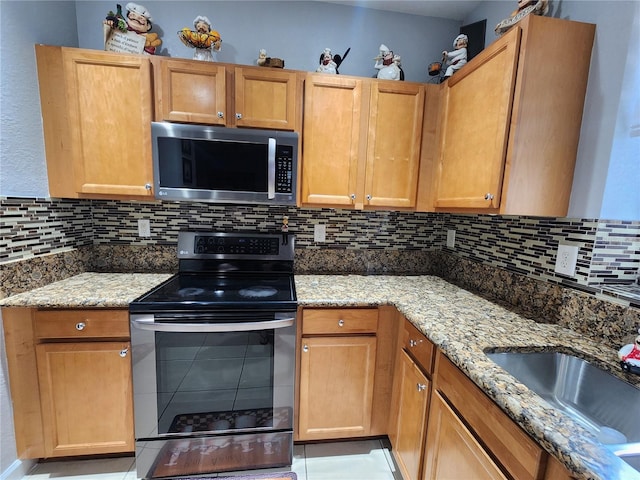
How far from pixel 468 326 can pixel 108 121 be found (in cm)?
196

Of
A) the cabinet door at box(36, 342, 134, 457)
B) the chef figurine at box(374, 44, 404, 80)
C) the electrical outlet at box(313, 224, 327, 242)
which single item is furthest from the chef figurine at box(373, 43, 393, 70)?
the cabinet door at box(36, 342, 134, 457)

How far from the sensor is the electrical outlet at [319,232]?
75.4 inches

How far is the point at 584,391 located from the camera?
94cm

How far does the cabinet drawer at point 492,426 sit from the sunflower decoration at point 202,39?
6.13 feet

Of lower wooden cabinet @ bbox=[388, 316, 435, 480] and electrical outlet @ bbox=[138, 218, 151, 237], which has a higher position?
electrical outlet @ bbox=[138, 218, 151, 237]

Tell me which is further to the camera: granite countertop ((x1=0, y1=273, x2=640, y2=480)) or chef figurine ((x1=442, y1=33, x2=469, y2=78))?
chef figurine ((x1=442, y1=33, x2=469, y2=78))

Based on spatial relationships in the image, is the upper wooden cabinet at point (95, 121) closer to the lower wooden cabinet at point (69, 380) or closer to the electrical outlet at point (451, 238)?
the lower wooden cabinet at point (69, 380)

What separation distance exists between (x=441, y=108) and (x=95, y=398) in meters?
2.33

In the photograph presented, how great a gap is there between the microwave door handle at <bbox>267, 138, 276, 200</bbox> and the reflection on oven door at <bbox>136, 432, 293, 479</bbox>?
124 centimetres

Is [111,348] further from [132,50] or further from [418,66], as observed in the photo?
[418,66]

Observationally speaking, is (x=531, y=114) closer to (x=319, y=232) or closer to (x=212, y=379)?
(x=319, y=232)

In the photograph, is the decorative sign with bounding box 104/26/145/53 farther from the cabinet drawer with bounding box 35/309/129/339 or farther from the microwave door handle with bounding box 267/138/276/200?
the cabinet drawer with bounding box 35/309/129/339

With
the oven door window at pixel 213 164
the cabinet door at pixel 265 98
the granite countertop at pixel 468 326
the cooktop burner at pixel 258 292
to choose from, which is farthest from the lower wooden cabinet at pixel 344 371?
the cabinet door at pixel 265 98

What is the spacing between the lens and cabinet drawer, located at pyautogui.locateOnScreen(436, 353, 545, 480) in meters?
0.66
